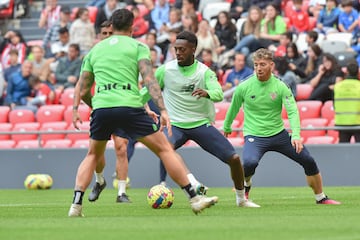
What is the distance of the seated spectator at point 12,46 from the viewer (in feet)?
92.5

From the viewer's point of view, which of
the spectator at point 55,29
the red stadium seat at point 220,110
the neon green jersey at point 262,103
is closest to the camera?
the neon green jersey at point 262,103

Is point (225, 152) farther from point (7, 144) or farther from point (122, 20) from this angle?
point (7, 144)

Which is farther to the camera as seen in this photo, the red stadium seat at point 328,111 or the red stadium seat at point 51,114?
the red stadium seat at point 51,114

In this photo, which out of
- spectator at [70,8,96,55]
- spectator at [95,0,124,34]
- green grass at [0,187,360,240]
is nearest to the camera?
green grass at [0,187,360,240]

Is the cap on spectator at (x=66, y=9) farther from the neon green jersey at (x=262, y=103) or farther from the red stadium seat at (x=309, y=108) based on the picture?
the neon green jersey at (x=262, y=103)

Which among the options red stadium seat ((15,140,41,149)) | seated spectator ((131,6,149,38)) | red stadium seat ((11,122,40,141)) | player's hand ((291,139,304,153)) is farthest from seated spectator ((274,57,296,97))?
player's hand ((291,139,304,153))

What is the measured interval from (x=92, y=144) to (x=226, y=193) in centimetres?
698

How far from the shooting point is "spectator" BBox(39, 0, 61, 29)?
29.1 metres

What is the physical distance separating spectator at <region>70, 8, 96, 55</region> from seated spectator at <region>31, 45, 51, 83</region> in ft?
3.18

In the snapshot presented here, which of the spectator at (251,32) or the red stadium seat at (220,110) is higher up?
the spectator at (251,32)

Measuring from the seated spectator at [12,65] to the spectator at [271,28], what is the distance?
5.92 m

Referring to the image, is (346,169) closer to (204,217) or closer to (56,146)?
(56,146)

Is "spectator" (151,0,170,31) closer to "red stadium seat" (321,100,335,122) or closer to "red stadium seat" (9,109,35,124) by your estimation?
"red stadium seat" (9,109,35,124)

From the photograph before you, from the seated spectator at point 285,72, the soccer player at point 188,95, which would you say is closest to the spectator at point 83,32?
the seated spectator at point 285,72
